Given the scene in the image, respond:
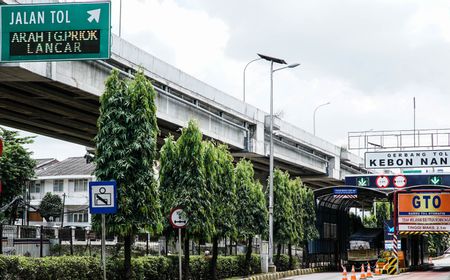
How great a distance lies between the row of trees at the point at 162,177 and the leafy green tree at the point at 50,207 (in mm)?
40008

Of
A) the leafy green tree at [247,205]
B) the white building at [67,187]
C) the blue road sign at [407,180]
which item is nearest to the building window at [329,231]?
the blue road sign at [407,180]

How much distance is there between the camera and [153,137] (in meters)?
24.5

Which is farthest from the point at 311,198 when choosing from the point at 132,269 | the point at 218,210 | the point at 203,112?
the point at 132,269

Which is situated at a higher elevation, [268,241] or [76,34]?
[76,34]

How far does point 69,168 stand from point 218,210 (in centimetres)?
6231

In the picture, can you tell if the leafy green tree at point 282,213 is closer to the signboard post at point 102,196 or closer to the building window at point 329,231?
the building window at point 329,231

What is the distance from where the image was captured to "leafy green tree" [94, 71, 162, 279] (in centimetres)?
Result: 2366

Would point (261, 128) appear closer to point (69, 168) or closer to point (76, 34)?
point (76, 34)

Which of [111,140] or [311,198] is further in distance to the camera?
[311,198]

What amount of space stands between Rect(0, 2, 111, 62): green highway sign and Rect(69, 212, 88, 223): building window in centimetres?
6978

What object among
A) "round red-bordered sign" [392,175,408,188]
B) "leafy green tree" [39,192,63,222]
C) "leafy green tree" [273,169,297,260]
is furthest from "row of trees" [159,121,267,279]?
"leafy green tree" [39,192,63,222]

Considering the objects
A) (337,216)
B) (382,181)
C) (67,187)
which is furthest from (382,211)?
(67,187)

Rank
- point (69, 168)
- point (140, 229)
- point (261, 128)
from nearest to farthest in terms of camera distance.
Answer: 1. point (140, 229)
2. point (261, 128)
3. point (69, 168)

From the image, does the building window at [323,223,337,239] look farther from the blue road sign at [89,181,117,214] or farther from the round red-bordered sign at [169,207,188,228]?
the blue road sign at [89,181,117,214]
